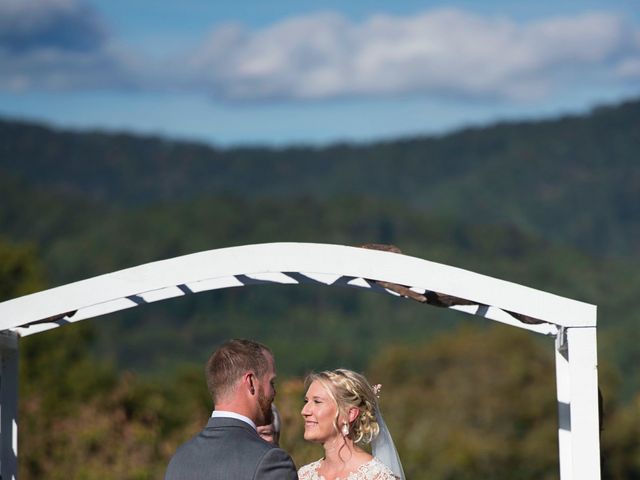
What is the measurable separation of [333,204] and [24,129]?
1209 inches

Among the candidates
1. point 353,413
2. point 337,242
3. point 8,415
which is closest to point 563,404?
point 353,413

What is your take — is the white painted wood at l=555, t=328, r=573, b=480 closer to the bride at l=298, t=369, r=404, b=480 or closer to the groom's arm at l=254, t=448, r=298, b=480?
the bride at l=298, t=369, r=404, b=480

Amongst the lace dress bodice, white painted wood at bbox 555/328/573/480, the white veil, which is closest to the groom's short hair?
the lace dress bodice

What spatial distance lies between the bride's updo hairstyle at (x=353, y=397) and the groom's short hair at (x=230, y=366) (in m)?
0.87

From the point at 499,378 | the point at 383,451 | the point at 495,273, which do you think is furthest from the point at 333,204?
the point at 383,451

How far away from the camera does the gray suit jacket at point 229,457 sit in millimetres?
3760

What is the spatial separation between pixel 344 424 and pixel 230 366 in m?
1.03

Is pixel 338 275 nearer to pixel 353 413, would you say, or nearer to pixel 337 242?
pixel 353 413

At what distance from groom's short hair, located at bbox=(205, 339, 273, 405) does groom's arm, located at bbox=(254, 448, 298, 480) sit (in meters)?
0.28

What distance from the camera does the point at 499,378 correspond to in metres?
35.2

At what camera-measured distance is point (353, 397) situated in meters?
4.78

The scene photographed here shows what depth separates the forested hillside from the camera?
30.6 metres

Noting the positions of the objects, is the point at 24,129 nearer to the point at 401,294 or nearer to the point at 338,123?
the point at 338,123

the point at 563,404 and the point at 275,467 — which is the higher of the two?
the point at 563,404
